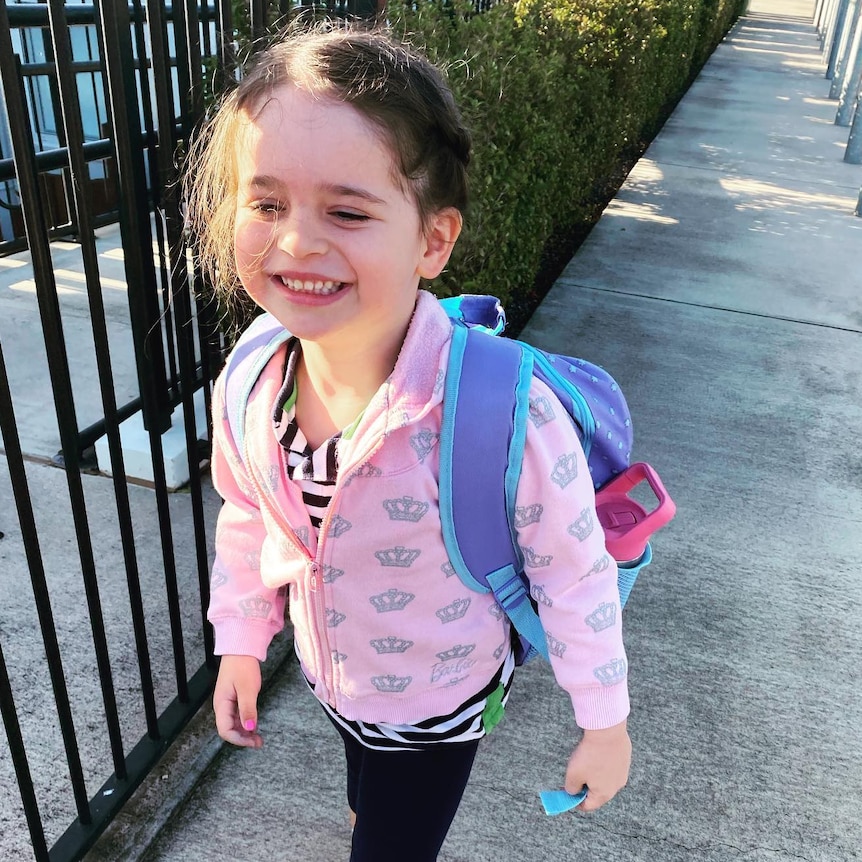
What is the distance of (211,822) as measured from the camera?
6.38ft

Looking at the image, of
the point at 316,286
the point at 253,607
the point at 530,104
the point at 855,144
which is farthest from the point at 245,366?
the point at 855,144

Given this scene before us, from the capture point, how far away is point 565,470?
3.92ft

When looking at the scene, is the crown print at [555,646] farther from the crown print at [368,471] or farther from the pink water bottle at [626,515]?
the crown print at [368,471]

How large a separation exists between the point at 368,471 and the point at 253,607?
0.42 m

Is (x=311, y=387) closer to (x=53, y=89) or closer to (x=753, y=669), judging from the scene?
(x=753, y=669)

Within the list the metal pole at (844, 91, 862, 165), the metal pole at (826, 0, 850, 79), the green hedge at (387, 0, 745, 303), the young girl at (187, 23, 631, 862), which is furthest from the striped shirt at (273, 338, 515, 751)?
the metal pole at (826, 0, 850, 79)

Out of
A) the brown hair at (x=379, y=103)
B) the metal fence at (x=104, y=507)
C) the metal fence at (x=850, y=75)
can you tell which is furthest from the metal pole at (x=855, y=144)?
the brown hair at (x=379, y=103)

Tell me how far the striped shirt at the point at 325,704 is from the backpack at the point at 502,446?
0.06m

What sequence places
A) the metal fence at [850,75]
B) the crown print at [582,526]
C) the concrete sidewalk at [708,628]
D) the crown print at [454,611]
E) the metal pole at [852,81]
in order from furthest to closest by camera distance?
the metal pole at [852,81], the metal fence at [850,75], the concrete sidewalk at [708,628], the crown print at [454,611], the crown print at [582,526]

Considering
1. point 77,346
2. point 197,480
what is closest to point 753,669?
point 197,480

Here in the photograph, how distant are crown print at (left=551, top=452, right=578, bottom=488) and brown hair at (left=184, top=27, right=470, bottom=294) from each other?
0.38 m

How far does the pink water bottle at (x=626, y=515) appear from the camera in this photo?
136 cm

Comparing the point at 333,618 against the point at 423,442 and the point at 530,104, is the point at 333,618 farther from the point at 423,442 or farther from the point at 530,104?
the point at 530,104

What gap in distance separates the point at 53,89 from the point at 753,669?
10.8 ft
